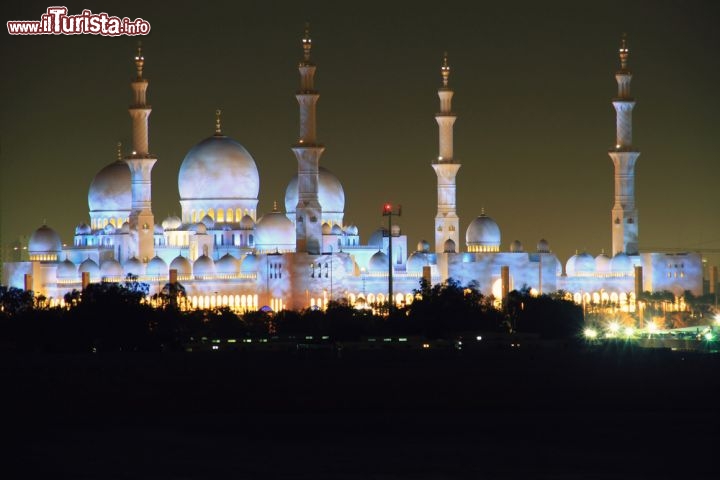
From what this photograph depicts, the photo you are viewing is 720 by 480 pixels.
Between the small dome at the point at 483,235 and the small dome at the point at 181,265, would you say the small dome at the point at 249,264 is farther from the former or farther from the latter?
the small dome at the point at 483,235

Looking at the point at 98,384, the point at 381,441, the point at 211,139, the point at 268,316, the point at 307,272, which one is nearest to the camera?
the point at 381,441

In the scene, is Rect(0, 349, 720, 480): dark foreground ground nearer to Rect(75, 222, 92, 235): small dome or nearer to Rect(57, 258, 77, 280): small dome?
Rect(57, 258, 77, 280): small dome

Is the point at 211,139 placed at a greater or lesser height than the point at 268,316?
greater

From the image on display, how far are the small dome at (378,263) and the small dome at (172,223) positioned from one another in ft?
32.3

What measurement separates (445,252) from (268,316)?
15.0 metres

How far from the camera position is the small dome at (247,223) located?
112312 mm

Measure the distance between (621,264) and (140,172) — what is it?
2384 centimetres

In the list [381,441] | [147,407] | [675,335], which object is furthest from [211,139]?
[381,441]

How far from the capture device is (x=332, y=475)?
48.2 m

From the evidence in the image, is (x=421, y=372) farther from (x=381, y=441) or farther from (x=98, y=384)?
(x=381, y=441)

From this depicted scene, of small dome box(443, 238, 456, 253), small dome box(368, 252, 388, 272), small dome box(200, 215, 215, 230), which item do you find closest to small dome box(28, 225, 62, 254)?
small dome box(200, 215, 215, 230)

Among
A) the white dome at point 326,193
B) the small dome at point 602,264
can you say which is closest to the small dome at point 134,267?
the white dome at point 326,193

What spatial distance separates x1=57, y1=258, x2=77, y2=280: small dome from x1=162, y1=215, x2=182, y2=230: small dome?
673 centimetres

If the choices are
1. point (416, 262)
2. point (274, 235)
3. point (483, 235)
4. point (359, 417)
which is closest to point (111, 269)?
point (274, 235)
